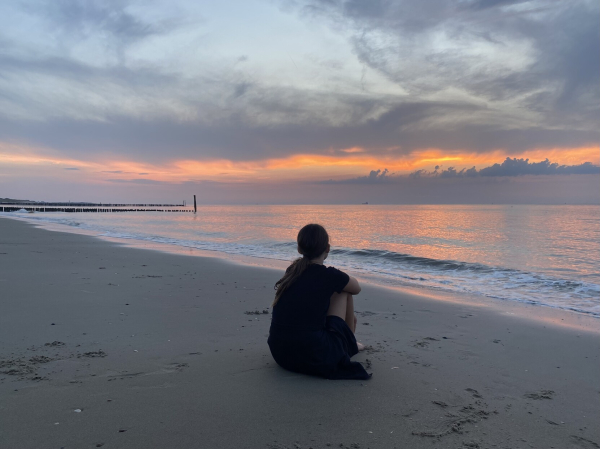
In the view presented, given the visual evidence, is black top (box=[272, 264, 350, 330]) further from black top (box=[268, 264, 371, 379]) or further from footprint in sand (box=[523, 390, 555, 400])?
footprint in sand (box=[523, 390, 555, 400])

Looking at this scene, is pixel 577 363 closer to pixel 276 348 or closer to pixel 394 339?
pixel 394 339

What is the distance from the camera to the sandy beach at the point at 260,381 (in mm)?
2898

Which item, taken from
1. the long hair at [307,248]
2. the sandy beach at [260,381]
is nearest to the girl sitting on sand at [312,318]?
the long hair at [307,248]

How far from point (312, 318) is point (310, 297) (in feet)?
0.63

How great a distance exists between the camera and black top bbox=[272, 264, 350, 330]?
12.6 ft

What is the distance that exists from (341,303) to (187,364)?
1.68m

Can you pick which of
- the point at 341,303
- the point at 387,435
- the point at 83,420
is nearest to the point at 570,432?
the point at 387,435

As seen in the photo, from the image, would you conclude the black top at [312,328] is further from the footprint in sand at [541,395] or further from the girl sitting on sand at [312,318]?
the footprint in sand at [541,395]

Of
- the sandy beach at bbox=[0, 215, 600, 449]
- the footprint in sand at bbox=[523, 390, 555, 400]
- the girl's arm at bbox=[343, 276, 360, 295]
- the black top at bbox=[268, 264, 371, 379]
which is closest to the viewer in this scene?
the sandy beach at bbox=[0, 215, 600, 449]

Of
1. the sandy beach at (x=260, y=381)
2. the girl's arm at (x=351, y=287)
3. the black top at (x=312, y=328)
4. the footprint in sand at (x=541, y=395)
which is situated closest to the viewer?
the sandy beach at (x=260, y=381)

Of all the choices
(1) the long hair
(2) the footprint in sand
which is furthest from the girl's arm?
(2) the footprint in sand

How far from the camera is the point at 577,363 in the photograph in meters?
4.82

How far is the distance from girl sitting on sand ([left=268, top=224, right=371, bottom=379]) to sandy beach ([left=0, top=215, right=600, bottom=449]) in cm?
16

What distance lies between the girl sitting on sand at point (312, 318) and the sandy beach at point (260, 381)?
6.2 inches
